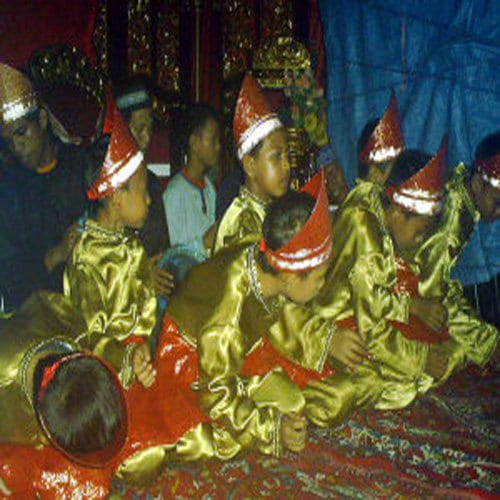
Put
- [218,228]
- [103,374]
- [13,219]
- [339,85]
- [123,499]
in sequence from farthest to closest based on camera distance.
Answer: [339,85] → [218,228] → [13,219] → [123,499] → [103,374]

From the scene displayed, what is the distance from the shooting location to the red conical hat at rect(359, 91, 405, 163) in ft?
11.0

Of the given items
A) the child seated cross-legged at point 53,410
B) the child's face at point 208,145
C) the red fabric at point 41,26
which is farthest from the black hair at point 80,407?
the child's face at point 208,145

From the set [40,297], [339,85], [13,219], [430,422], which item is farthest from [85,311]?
[339,85]

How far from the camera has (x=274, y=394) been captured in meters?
2.57

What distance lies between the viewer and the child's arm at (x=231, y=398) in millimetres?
2400

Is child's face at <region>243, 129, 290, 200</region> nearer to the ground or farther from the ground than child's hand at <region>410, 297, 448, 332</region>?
farther from the ground

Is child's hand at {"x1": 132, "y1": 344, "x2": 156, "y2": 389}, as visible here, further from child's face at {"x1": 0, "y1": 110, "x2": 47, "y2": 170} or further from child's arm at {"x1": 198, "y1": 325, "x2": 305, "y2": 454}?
child's face at {"x1": 0, "y1": 110, "x2": 47, "y2": 170}

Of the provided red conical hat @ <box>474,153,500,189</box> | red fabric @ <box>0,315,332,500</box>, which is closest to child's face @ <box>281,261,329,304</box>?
red fabric @ <box>0,315,332,500</box>

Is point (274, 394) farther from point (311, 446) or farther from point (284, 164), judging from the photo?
point (284, 164)

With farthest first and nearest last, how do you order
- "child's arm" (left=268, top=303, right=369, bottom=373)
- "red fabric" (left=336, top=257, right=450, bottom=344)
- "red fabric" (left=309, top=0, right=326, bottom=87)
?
"red fabric" (left=309, top=0, right=326, bottom=87)
"red fabric" (left=336, top=257, right=450, bottom=344)
"child's arm" (left=268, top=303, right=369, bottom=373)

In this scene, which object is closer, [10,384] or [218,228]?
[10,384]

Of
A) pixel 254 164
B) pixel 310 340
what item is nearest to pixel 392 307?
pixel 310 340

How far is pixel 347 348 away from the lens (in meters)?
2.80

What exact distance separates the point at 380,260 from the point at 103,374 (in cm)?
134
